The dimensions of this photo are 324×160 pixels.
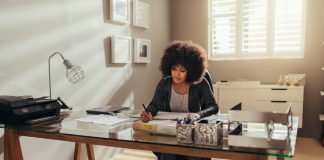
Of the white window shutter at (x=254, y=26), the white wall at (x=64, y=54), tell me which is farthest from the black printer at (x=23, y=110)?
the white window shutter at (x=254, y=26)

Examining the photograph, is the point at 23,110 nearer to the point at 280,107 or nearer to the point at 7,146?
the point at 7,146

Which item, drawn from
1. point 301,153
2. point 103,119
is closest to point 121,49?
point 103,119

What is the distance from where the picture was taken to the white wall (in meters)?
2.00

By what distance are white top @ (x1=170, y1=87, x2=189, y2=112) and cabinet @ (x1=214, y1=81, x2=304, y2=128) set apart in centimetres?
197

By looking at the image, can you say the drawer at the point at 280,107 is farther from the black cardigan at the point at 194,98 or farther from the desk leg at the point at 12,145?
the desk leg at the point at 12,145

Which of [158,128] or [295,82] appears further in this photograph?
[295,82]

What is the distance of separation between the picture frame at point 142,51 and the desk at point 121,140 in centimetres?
171

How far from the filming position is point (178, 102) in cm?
198

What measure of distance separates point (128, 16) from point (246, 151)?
253 centimetres

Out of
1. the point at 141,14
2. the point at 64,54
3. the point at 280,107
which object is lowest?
the point at 280,107

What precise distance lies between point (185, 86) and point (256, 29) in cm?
247

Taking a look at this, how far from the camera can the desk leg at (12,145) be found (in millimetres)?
1618

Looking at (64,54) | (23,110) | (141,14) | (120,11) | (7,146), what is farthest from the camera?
(141,14)

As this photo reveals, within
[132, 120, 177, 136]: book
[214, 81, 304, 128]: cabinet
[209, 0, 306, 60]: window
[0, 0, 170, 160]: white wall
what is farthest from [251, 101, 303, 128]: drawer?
[132, 120, 177, 136]: book
